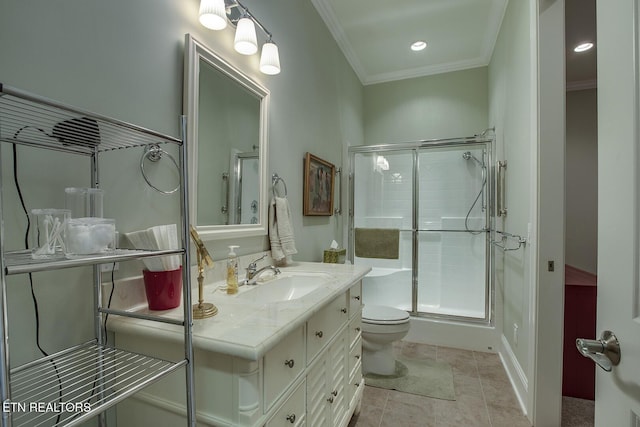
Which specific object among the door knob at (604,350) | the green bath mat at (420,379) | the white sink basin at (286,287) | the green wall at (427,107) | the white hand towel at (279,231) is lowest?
the green bath mat at (420,379)

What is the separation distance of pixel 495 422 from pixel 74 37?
2.56m

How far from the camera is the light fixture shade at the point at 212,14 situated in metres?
1.23

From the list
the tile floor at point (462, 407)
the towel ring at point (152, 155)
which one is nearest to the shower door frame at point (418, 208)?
the tile floor at point (462, 407)

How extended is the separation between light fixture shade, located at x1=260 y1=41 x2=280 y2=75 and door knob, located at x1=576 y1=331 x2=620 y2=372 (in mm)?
1666

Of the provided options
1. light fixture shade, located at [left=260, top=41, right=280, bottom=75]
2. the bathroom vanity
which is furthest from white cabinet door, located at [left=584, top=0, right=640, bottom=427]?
light fixture shade, located at [left=260, top=41, right=280, bottom=75]

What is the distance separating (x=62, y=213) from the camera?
680mm

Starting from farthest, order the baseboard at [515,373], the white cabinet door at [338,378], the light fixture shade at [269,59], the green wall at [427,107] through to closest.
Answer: the green wall at [427,107] < the baseboard at [515,373] < the light fixture shade at [269,59] < the white cabinet door at [338,378]

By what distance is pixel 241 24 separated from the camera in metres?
1.41

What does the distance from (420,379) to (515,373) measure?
64 cm

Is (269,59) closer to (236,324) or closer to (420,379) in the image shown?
(236,324)

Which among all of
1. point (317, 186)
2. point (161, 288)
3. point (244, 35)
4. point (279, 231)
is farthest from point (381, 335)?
point (244, 35)

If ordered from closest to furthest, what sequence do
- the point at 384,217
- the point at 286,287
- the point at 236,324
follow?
the point at 236,324 < the point at 286,287 < the point at 384,217

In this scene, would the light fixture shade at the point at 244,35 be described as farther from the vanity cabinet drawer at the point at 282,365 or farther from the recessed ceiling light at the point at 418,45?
the recessed ceiling light at the point at 418,45

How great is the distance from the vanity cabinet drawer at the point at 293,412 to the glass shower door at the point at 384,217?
2086mm
